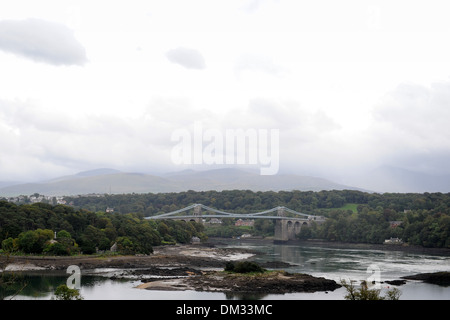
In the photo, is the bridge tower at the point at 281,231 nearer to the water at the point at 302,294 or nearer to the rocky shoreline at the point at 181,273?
the rocky shoreline at the point at 181,273

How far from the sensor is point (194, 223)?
61.4 metres

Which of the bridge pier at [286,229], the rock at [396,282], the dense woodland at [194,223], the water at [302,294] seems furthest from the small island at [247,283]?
the bridge pier at [286,229]

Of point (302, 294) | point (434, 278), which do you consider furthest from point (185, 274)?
point (434, 278)

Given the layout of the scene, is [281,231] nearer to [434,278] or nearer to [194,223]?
[194,223]

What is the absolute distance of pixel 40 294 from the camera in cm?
2145

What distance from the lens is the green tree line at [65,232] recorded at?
31859 millimetres

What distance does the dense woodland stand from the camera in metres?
34.4

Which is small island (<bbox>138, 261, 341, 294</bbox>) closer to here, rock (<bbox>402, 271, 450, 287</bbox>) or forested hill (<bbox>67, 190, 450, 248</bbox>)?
rock (<bbox>402, 271, 450, 287</bbox>)

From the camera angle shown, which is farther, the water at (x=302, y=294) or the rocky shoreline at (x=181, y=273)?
the rocky shoreline at (x=181, y=273)

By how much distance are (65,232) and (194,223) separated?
27.2 m
